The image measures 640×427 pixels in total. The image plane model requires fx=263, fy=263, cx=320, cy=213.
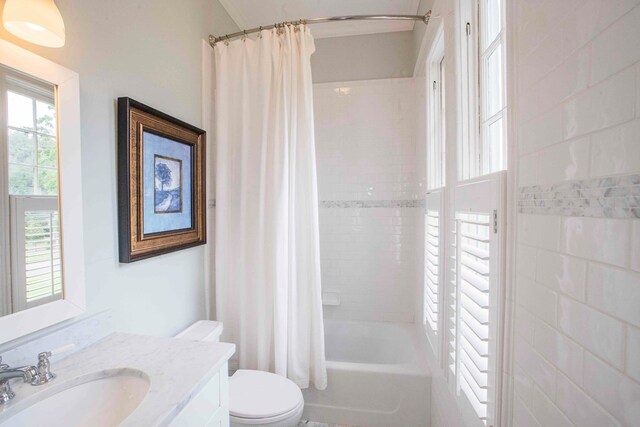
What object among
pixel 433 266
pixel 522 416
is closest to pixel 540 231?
pixel 522 416

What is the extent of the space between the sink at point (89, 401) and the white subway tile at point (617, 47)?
1.26 metres

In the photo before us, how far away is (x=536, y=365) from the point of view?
62 cm

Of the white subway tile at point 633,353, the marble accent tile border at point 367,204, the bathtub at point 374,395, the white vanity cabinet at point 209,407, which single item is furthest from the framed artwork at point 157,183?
the white subway tile at point 633,353

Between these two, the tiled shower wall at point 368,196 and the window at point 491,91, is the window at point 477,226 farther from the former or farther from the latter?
the tiled shower wall at point 368,196

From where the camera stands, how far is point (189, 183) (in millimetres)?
1532

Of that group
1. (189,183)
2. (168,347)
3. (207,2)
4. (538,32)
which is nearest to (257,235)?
(189,183)

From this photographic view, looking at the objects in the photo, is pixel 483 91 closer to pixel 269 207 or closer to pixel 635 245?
pixel 635 245

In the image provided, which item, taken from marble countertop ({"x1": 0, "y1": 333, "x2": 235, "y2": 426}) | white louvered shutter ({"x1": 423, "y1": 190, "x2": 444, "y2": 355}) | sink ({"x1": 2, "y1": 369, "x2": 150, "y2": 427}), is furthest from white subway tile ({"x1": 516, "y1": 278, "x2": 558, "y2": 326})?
sink ({"x1": 2, "y1": 369, "x2": 150, "y2": 427})

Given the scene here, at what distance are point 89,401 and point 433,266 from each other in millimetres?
1586

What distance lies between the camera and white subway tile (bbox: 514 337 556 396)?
0.57 m

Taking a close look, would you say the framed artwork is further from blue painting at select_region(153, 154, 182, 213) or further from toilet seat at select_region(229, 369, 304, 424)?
toilet seat at select_region(229, 369, 304, 424)

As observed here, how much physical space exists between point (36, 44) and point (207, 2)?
127cm

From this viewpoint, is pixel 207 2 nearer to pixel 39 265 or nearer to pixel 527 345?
pixel 39 265

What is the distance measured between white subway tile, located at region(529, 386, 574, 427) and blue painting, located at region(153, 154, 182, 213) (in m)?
1.53
